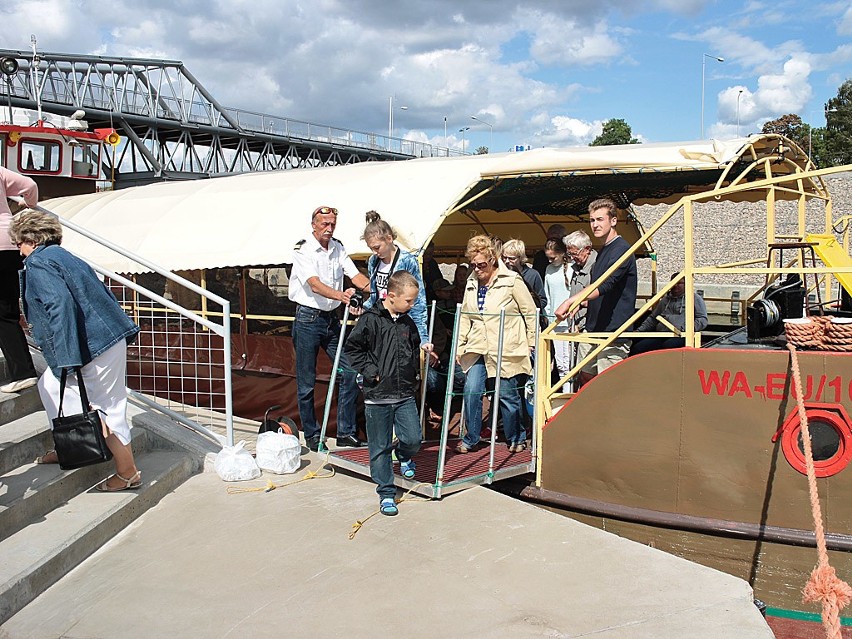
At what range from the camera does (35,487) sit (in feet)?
14.7

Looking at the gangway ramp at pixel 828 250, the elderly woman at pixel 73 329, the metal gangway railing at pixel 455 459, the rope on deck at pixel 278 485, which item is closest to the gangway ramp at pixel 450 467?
the metal gangway railing at pixel 455 459

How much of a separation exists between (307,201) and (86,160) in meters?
7.35

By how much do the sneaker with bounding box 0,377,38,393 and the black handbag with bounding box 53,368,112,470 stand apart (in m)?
1.28

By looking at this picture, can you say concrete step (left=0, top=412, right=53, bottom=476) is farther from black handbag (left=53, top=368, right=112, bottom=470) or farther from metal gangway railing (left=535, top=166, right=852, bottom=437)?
metal gangway railing (left=535, top=166, right=852, bottom=437)

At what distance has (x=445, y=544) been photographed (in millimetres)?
4531

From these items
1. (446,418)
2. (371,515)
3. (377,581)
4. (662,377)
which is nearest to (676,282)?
(662,377)

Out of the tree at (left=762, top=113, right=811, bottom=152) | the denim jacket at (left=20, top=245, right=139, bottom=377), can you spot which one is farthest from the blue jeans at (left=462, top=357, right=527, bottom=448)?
the tree at (left=762, top=113, right=811, bottom=152)

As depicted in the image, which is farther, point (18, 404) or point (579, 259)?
point (579, 259)

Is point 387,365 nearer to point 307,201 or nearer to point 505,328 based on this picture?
point 505,328

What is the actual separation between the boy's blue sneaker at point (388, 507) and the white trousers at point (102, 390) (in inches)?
66.2

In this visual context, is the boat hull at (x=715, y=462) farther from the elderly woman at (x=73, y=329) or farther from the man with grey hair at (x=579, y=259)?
the elderly woman at (x=73, y=329)

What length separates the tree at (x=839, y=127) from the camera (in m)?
46.8

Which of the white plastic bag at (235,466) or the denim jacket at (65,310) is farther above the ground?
the denim jacket at (65,310)

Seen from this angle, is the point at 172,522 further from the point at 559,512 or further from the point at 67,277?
the point at 559,512
